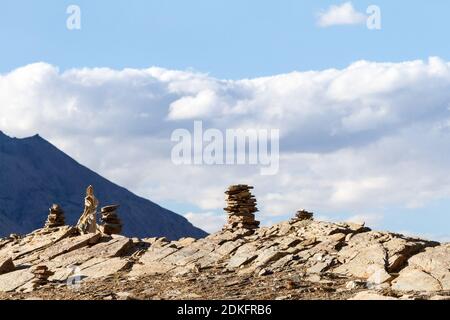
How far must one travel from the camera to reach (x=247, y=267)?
35.5m

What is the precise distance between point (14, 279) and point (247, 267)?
12839mm

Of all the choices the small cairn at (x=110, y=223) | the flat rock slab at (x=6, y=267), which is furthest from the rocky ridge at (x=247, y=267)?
the small cairn at (x=110, y=223)

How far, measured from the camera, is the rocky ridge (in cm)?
2981

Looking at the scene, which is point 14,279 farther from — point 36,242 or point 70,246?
point 36,242

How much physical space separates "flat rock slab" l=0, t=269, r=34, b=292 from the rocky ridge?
7cm

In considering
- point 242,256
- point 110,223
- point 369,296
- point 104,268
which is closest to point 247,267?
point 242,256

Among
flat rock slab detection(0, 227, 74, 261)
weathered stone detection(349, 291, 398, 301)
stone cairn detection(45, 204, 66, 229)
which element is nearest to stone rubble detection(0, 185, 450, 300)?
weathered stone detection(349, 291, 398, 301)

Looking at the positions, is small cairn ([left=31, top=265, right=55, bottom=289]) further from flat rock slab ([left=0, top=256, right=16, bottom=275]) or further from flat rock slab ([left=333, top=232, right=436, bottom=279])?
flat rock slab ([left=333, top=232, right=436, bottom=279])

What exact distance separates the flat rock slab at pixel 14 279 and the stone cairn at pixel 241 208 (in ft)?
46.3

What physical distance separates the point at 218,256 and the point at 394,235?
956 centimetres

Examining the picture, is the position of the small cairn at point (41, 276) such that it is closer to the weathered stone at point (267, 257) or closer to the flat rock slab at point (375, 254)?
the weathered stone at point (267, 257)

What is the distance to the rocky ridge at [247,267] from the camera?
29812 mm
